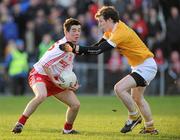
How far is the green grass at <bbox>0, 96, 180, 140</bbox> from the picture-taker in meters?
A: 12.7

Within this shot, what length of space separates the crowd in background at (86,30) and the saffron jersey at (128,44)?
1165 centimetres

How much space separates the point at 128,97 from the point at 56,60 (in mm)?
1430

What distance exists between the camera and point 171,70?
25.3m

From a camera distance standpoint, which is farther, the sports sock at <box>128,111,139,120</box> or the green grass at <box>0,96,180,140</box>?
the sports sock at <box>128,111,139,120</box>

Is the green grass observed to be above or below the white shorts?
below

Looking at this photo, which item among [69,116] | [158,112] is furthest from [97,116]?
[69,116]

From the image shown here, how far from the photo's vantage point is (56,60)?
13094 millimetres

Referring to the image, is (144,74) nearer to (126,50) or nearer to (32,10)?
(126,50)

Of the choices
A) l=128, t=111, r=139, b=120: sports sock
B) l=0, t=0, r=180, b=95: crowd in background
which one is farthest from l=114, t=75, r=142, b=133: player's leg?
l=0, t=0, r=180, b=95: crowd in background

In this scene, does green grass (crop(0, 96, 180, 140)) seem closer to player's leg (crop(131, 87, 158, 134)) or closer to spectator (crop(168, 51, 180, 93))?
player's leg (crop(131, 87, 158, 134))

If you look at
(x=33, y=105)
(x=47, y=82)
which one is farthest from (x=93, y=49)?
(x=33, y=105)

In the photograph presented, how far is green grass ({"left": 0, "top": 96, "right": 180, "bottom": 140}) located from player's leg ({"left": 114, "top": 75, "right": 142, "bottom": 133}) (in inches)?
7.1

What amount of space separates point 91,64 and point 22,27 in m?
2.94

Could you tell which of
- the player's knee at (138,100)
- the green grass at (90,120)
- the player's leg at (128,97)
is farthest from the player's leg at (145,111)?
the green grass at (90,120)
